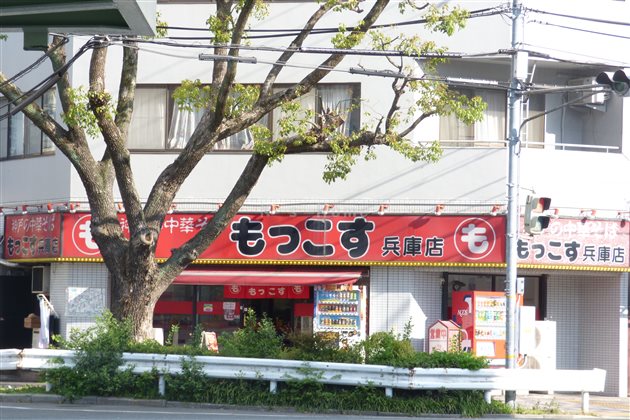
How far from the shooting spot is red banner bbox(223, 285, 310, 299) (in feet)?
72.3

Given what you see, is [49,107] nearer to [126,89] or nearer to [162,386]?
[126,89]

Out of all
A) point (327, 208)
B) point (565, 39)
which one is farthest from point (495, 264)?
point (565, 39)

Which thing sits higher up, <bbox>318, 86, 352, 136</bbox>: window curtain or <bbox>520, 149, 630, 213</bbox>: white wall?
<bbox>318, 86, 352, 136</bbox>: window curtain

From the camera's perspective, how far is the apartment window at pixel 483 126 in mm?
22375

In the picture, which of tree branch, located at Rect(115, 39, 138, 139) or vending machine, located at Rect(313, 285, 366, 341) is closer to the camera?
tree branch, located at Rect(115, 39, 138, 139)

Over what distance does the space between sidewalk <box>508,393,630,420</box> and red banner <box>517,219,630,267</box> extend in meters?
2.88

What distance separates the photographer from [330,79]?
21938mm

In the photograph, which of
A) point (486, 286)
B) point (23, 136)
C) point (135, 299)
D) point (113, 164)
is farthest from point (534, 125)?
point (23, 136)

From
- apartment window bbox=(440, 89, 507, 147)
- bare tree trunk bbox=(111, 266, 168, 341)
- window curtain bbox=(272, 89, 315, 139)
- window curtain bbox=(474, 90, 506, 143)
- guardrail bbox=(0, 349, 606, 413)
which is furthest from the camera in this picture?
window curtain bbox=(474, 90, 506, 143)

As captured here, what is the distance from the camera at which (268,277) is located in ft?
70.2

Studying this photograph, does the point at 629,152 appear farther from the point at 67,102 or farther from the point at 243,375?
the point at 67,102

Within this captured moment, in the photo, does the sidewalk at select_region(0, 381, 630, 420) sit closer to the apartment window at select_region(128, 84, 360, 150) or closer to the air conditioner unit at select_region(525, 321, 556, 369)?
the air conditioner unit at select_region(525, 321, 556, 369)

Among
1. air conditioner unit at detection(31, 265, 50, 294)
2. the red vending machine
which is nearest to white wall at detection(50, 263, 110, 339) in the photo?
air conditioner unit at detection(31, 265, 50, 294)

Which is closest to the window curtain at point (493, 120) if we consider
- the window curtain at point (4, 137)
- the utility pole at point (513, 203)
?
the utility pole at point (513, 203)
